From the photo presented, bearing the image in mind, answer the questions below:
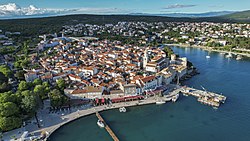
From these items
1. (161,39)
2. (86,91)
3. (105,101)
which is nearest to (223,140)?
(105,101)

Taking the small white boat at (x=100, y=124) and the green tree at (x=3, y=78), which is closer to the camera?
the small white boat at (x=100, y=124)

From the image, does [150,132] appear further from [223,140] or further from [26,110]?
[26,110]

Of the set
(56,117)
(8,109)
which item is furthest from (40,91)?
(8,109)

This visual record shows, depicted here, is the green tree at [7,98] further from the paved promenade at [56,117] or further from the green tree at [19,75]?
the green tree at [19,75]

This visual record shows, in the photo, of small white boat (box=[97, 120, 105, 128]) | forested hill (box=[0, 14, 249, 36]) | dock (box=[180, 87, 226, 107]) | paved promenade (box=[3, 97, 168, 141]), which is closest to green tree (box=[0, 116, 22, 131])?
paved promenade (box=[3, 97, 168, 141])

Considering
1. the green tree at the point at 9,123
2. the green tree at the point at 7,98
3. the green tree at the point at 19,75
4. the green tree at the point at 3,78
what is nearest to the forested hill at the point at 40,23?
the green tree at the point at 19,75

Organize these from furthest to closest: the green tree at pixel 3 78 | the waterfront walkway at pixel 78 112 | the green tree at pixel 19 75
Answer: the green tree at pixel 19 75, the green tree at pixel 3 78, the waterfront walkway at pixel 78 112

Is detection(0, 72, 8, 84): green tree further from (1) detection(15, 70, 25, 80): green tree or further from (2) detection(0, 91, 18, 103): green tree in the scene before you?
(2) detection(0, 91, 18, 103): green tree

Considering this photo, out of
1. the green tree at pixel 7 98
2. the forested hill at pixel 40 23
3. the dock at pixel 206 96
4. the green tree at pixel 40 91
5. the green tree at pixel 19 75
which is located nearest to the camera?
the green tree at pixel 7 98
